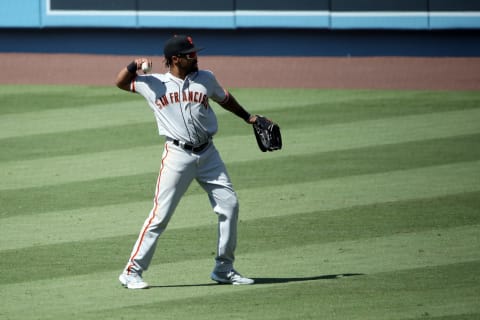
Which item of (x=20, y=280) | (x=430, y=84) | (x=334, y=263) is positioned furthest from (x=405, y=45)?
(x=20, y=280)

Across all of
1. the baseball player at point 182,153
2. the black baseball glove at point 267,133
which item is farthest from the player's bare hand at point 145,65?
the black baseball glove at point 267,133

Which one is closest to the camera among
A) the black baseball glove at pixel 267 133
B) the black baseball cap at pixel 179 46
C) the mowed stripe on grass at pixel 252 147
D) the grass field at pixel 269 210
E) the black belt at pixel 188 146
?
the grass field at pixel 269 210

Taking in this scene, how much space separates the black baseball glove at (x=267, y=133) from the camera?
8.35 meters

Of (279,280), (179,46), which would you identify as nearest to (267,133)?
(179,46)

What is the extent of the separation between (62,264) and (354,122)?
20.7 feet

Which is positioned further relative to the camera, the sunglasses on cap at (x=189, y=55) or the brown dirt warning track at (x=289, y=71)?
the brown dirt warning track at (x=289, y=71)

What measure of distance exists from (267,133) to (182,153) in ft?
2.31

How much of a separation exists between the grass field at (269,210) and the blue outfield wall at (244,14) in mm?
2265

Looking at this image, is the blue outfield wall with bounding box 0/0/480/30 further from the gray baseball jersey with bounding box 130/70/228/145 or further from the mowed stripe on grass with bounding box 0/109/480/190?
the gray baseball jersey with bounding box 130/70/228/145

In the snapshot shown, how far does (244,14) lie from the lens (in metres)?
18.2

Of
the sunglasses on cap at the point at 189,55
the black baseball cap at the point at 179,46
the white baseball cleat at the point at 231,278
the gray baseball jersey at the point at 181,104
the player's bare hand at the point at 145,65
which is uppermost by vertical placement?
the black baseball cap at the point at 179,46

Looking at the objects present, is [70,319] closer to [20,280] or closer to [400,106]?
[20,280]

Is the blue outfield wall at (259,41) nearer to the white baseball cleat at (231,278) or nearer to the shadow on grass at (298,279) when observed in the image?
the shadow on grass at (298,279)

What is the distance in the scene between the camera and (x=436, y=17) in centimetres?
1781
